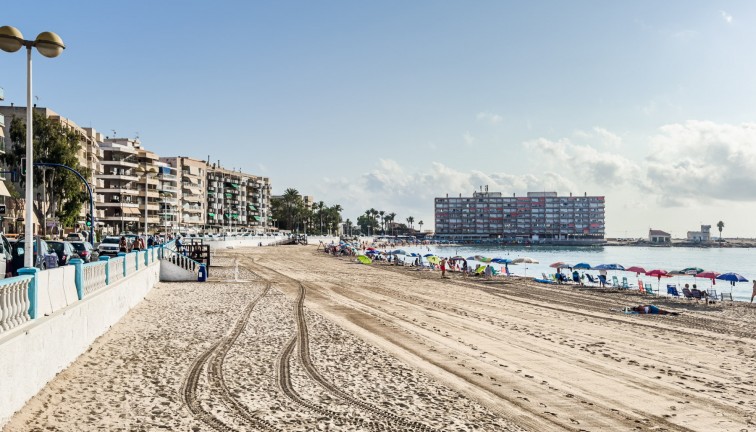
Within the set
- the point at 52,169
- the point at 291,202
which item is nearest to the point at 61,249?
the point at 52,169

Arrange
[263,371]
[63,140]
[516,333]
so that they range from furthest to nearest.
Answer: [63,140] < [516,333] < [263,371]

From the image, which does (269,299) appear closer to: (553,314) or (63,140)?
(553,314)

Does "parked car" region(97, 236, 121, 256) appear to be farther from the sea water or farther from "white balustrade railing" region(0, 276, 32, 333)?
the sea water

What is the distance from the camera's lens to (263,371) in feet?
36.9

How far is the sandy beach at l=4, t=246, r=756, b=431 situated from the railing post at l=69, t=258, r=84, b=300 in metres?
1.35

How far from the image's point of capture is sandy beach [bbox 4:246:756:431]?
8578 mm

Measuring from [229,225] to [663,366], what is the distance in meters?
139

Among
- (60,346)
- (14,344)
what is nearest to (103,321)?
(60,346)

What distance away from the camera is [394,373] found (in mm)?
11531

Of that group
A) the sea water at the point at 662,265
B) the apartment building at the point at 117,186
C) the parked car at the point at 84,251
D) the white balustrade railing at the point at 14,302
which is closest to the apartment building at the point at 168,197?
the apartment building at the point at 117,186

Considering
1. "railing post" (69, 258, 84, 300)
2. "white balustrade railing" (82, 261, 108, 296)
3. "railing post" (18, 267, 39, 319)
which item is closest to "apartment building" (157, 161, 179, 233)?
"white balustrade railing" (82, 261, 108, 296)

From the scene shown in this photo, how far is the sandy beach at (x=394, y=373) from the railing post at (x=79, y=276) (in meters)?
1.35

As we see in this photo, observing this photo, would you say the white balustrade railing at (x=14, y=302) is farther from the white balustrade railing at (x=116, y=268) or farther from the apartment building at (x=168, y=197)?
the apartment building at (x=168, y=197)

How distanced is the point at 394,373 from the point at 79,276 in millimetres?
6808
